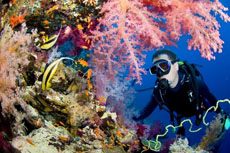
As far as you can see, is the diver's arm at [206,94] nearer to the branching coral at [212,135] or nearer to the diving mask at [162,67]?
the branching coral at [212,135]

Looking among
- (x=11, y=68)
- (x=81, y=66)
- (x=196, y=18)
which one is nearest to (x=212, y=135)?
(x=196, y=18)

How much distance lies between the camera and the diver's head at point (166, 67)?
3.56 m

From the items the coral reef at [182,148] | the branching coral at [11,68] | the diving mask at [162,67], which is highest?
the diving mask at [162,67]

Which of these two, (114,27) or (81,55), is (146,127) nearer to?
(81,55)

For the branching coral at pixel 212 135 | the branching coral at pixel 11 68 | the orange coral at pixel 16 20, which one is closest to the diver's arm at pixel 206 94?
the branching coral at pixel 212 135

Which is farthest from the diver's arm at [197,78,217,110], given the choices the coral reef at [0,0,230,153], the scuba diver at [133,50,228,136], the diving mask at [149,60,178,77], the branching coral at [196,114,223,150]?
the diving mask at [149,60,178,77]

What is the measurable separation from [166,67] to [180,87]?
62cm

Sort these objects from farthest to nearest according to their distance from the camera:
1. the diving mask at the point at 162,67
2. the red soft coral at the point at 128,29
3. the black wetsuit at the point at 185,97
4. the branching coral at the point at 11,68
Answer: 1. the black wetsuit at the point at 185,97
2. the diving mask at the point at 162,67
3. the red soft coral at the point at 128,29
4. the branching coral at the point at 11,68

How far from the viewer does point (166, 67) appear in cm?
356

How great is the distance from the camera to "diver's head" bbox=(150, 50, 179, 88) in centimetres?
356

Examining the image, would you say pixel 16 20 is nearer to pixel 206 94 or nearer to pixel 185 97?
pixel 185 97

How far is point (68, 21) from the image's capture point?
9.90 feet

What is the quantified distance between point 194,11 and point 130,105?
2.25m

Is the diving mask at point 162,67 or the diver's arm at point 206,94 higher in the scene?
the diving mask at point 162,67
